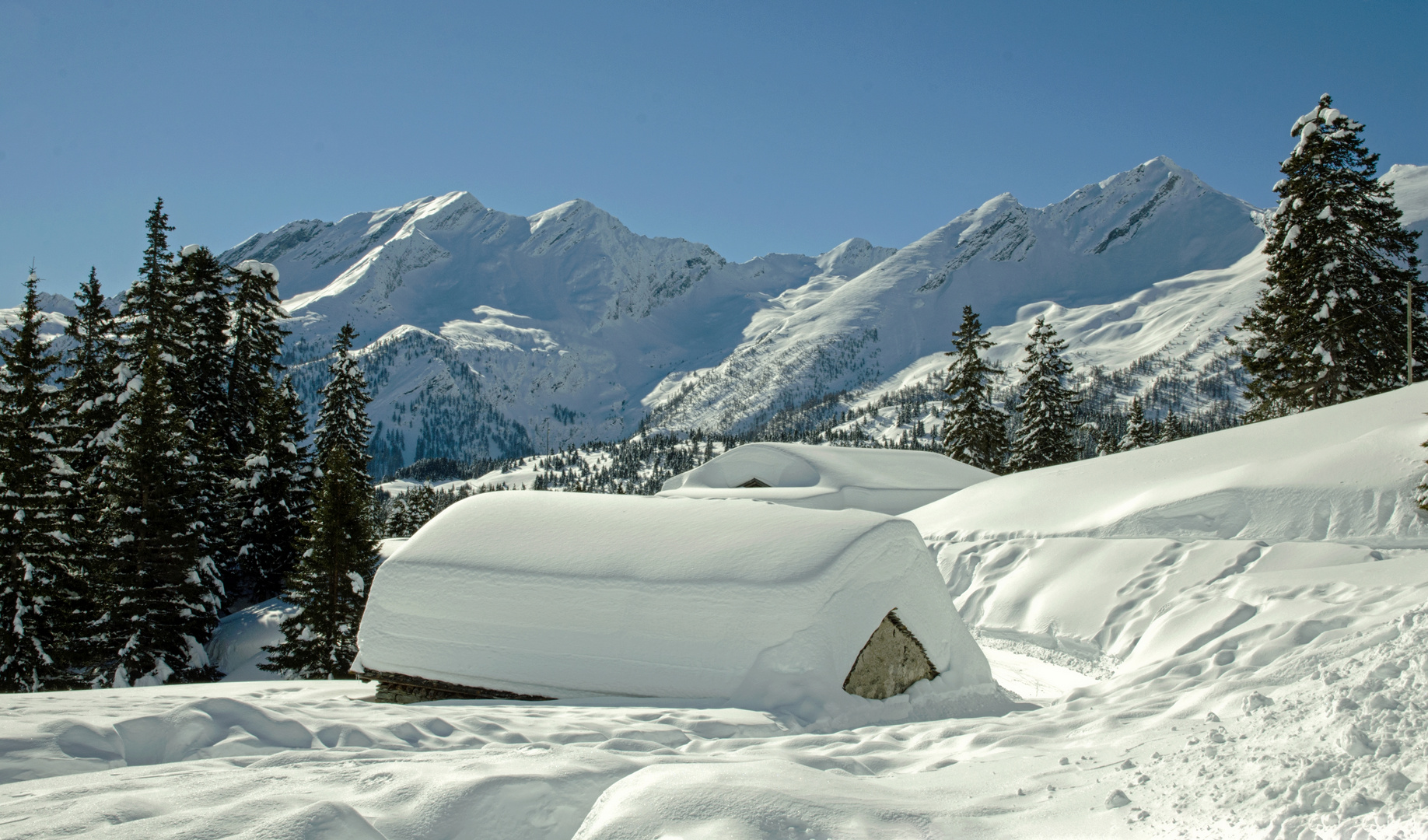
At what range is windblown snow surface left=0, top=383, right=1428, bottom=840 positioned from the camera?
3.96 meters

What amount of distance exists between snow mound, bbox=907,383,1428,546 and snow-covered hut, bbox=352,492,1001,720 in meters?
6.84

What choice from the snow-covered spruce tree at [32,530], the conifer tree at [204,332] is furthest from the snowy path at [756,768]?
the conifer tree at [204,332]

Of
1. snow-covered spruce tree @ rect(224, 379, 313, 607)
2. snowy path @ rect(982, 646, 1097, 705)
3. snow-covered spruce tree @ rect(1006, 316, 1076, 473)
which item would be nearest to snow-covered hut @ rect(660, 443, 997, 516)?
snow-covered spruce tree @ rect(1006, 316, 1076, 473)

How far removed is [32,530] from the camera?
58.7ft

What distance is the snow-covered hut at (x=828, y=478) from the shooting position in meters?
30.5

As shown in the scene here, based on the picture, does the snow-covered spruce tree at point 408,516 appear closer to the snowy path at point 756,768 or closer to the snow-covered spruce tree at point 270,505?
the snow-covered spruce tree at point 270,505

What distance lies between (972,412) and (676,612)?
37686mm

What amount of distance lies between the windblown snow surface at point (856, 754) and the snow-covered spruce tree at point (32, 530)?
13434mm

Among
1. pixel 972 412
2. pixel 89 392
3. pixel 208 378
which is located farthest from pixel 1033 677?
pixel 972 412

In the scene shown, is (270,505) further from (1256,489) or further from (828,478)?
(1256,489)

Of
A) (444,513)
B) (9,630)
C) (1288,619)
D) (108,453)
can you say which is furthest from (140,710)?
(108,453)

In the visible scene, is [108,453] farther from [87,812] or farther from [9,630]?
[87,812]

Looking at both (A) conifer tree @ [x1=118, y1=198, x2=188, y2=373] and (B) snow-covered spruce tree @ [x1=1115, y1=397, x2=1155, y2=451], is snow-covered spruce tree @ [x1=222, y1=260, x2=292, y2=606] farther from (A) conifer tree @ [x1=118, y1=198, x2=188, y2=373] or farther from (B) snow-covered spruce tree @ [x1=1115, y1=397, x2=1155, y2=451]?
(B) snow-covered spruce tree @ [x1=1115, y1=397, x2=1155, y2=451]

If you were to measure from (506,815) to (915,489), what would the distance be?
29128 millimetres
